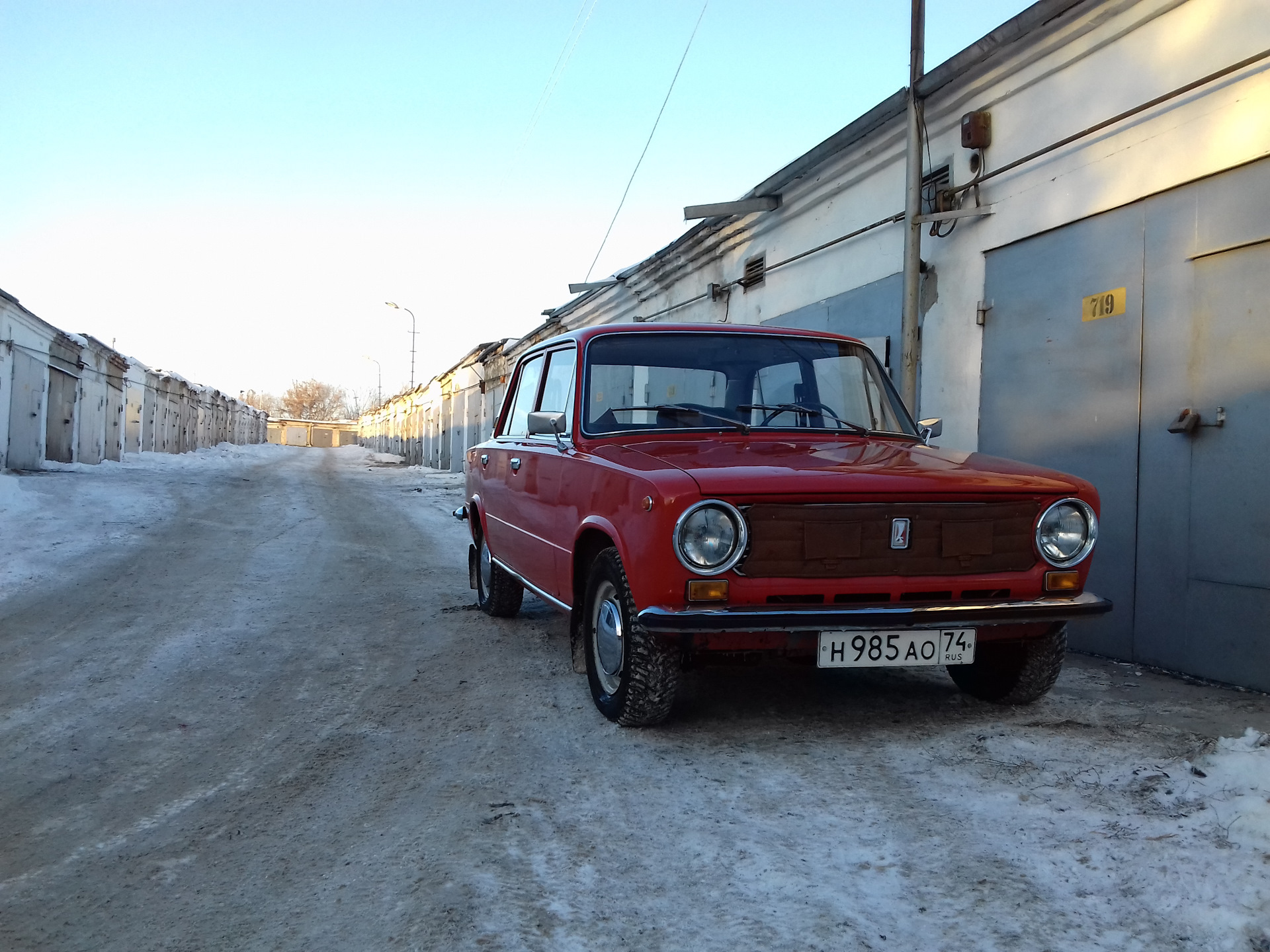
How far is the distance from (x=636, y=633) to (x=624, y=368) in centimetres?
156

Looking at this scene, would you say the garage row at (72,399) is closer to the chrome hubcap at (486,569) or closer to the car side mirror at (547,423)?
the chrome hubcap at (486,569)

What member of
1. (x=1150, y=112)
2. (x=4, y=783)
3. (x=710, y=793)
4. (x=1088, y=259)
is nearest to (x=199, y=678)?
(x=4, y=783)

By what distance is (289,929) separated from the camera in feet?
7.14

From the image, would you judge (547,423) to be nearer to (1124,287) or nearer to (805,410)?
(805,410)

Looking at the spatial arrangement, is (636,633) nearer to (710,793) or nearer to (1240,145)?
(710,793)

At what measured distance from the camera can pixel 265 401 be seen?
139 m

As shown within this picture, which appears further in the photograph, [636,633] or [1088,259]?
[1088,259]

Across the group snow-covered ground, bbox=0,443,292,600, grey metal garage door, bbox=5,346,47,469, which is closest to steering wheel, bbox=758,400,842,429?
snow-covered ground, bbox=0,443,292,600

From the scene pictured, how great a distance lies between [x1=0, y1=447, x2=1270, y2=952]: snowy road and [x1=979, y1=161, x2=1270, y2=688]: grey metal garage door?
346 mm

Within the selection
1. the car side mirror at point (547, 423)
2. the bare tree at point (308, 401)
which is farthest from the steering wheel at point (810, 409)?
the bare tree at point (308, 401)

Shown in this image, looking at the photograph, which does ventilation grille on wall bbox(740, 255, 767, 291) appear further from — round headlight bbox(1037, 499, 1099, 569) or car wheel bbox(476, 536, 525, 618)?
round headlight bbox(1037, 499, 1099, 569)

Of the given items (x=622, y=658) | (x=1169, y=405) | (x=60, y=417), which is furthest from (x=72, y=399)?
(x=1169, y=405)

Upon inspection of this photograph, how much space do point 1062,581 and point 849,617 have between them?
0.95 m

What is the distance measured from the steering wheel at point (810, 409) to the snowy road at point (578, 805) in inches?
46.9
